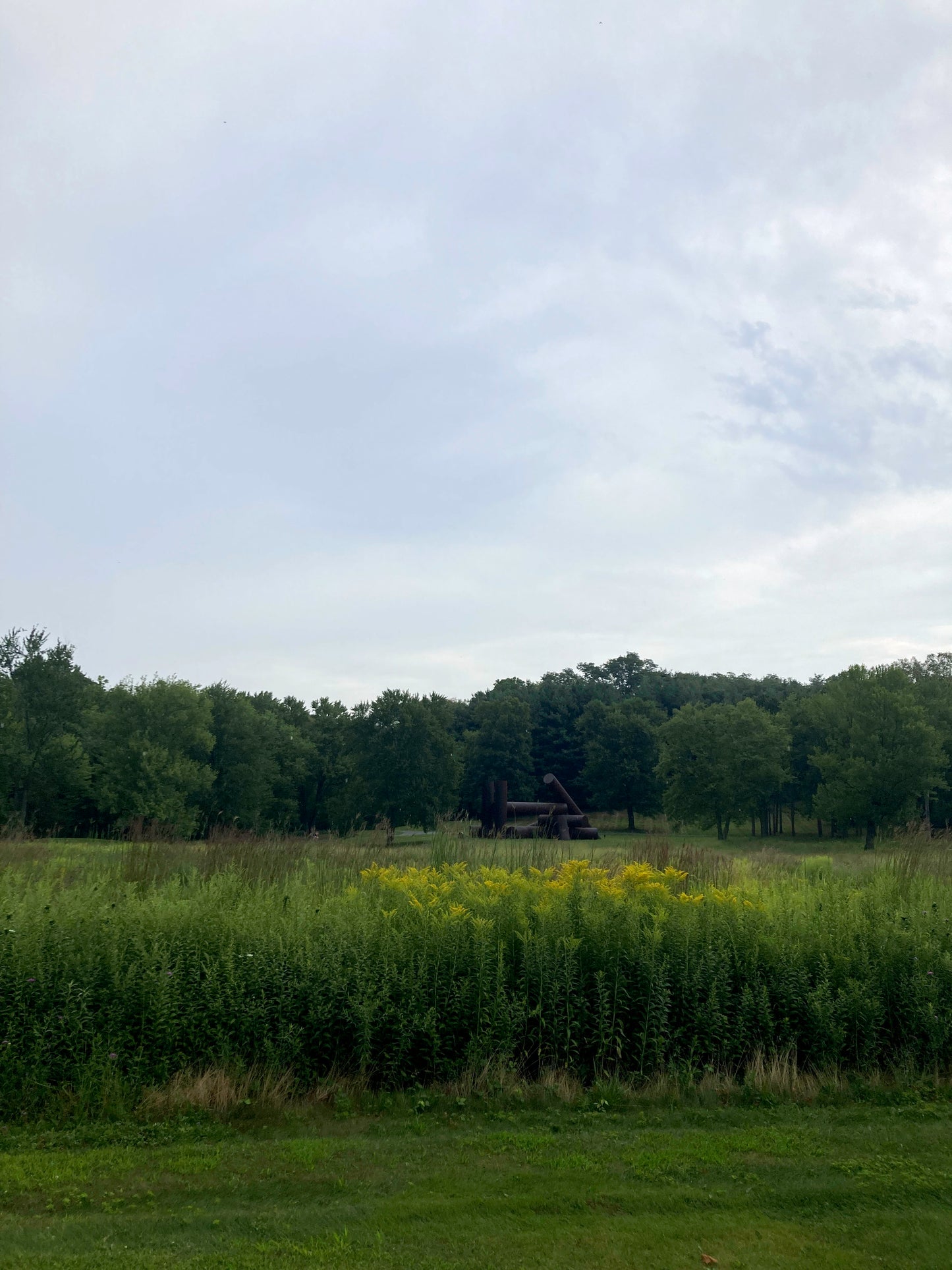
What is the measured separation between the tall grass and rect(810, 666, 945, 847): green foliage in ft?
110

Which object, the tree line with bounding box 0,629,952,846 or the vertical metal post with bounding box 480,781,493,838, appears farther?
the tree line with bounding box 0,629,952,846

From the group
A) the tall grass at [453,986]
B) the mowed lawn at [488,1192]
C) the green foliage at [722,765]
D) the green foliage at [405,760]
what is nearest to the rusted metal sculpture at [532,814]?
the tall grass at [453,986]

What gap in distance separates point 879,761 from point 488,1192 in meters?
38.9

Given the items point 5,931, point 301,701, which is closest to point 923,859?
point 5,931

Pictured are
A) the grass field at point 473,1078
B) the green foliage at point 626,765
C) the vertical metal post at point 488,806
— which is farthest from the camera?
the green foliage at point 626,765

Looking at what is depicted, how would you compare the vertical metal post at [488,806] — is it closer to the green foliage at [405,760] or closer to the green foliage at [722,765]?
the green foliage at [405,760]

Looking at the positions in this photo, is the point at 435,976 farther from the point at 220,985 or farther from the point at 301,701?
the point at 301,701

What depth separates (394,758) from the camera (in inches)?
1852

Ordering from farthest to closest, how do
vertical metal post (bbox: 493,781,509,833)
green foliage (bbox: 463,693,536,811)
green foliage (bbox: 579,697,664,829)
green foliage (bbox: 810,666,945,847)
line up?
green foliage (bbox: 463,693,536,811)
green foliage (bbox: 579,697,664,829)
green foliage (bbox: 810,666,945,847)
vertical metal post (bbox: 493,781,509,833)

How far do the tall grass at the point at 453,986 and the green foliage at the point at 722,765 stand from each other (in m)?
36.7

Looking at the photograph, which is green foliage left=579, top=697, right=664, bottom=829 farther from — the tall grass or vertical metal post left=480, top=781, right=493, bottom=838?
the tall grass

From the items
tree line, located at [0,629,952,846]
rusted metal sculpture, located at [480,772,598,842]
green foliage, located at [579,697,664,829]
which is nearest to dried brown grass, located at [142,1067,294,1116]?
rusted metal sculpture, located at [480,772,598,842]

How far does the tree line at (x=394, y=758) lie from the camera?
4016 cm

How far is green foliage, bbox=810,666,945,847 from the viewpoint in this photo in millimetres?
38406
